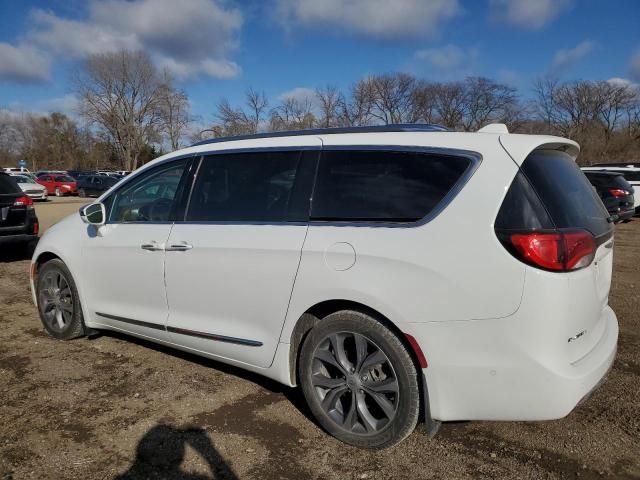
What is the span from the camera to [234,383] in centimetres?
383

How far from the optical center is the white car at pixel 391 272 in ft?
8.18

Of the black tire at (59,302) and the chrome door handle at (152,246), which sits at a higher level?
the chrome door handle at (152,246)

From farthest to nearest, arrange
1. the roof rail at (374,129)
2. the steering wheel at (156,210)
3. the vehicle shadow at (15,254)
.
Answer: the vehicle shadow at (15,254) → the steering wheel at (156,210) → the roof rail at (374,129)

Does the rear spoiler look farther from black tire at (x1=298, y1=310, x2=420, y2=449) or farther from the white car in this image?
black tire at (x1=298, y1=310, x2=420, y2=449)

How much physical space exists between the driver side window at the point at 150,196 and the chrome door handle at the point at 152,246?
0.20 m

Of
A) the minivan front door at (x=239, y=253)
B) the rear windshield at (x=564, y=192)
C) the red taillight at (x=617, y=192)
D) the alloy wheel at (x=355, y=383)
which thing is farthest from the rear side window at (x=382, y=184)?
the red taillight at (x=617, y=192)

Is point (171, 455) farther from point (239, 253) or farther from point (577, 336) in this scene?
point (577, 336)

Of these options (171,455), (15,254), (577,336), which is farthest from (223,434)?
(15,254)

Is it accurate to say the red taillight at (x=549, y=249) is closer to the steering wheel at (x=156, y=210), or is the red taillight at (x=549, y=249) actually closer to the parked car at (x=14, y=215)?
the steering wheel at (x=156, y=210)

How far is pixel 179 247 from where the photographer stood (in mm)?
3598

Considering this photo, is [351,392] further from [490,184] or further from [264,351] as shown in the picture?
[490,184]

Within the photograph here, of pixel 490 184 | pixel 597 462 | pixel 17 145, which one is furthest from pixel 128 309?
pixel 17 145

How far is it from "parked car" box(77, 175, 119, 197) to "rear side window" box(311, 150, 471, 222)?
107ft

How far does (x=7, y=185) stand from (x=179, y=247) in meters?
6.33
